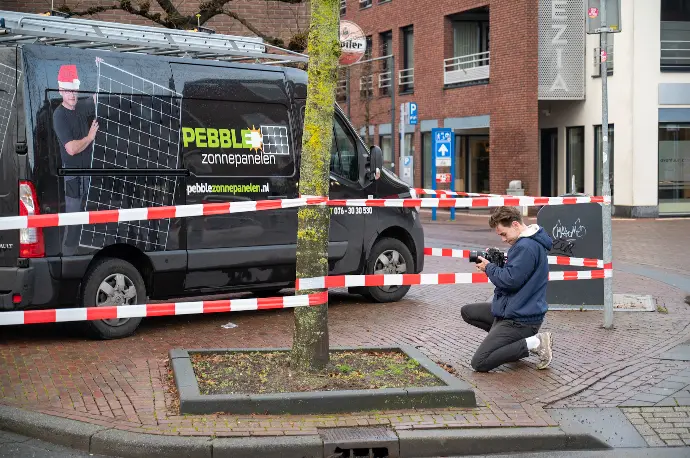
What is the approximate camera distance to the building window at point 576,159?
2989 cm

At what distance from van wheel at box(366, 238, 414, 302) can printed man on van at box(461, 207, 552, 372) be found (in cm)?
365

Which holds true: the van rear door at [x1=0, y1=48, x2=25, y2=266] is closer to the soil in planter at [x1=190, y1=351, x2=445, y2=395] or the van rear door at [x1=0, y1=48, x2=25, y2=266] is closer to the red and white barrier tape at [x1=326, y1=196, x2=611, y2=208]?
the soil in planter at [x1=190, y1=351, x2=445, y2=395]

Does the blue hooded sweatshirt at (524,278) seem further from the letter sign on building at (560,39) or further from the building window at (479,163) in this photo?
the building window at (479,163)

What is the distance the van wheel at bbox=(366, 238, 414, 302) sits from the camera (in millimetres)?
11680

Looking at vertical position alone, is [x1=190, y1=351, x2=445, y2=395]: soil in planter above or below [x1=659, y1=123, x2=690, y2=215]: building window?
below

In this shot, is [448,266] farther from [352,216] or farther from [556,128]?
[556,128]

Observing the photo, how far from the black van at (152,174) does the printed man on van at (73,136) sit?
0.4 inches

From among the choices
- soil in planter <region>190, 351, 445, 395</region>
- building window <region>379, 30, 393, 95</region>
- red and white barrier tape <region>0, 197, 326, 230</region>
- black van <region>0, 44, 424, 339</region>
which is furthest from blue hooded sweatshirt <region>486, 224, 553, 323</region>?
building window <region>379, 30, 393, 95</region>

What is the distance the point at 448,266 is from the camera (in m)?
16.0

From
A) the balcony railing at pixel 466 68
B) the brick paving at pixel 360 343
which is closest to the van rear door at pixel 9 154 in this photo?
the brick paving at pixel 360 343

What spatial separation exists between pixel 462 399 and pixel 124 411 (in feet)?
7.36

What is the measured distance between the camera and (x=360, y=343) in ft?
29.9

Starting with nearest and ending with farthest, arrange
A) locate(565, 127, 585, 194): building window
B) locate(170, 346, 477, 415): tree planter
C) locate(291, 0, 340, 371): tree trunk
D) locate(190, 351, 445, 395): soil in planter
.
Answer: locate(170, 346, 477, 415): tree planter < locate(190, 351, 445, 395): soil in planter < locate(291, 0, 340, 371): tree trunk < locate(565, 127, 585, 194): building window

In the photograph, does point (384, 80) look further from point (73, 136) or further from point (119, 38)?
point (73, 136)
